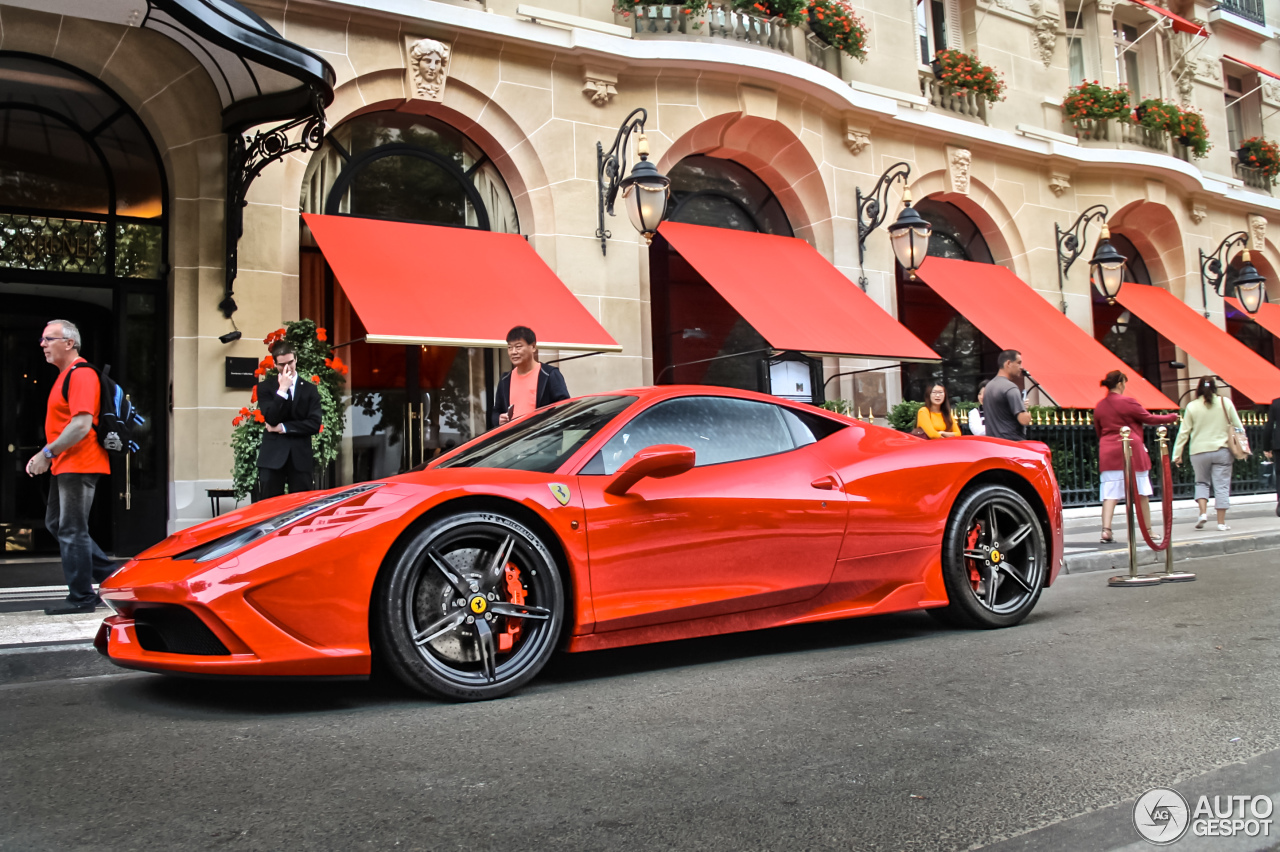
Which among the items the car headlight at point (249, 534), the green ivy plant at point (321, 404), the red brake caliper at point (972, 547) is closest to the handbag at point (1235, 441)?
the red brake caliper at point (972, 547)

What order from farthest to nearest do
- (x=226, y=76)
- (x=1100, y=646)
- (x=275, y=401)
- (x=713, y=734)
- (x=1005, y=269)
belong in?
(x=1005, y=269) → (x=226, y=76) → (x=275, y=401) → (x=1100, y=646) → (x=713, y=734)

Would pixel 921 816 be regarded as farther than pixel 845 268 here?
No

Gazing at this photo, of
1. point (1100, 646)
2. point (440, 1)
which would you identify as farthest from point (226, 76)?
point (1100, 646)

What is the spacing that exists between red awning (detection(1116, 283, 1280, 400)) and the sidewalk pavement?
247 centimetres

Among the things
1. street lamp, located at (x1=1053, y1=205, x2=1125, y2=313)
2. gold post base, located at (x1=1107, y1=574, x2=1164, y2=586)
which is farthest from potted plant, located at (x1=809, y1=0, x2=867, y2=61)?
gold post base, located at (x1=1107, y1=574, x2=1164, y2=586)

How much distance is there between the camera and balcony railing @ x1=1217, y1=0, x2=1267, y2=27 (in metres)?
20.3

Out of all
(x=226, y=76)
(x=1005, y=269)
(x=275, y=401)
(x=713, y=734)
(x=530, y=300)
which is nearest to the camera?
(x=713, y=734)

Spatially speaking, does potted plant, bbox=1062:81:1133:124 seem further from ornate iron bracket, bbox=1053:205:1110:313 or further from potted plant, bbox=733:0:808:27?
potted plant, bbox=733:0:808:27

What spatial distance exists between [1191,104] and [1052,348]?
8.90 m

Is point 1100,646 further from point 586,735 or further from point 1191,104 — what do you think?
point 1191,104

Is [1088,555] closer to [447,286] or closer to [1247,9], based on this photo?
[447,286]

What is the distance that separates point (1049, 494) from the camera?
5676mm

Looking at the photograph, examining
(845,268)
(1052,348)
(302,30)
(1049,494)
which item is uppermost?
(302,30)

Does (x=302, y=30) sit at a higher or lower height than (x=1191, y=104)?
lower
